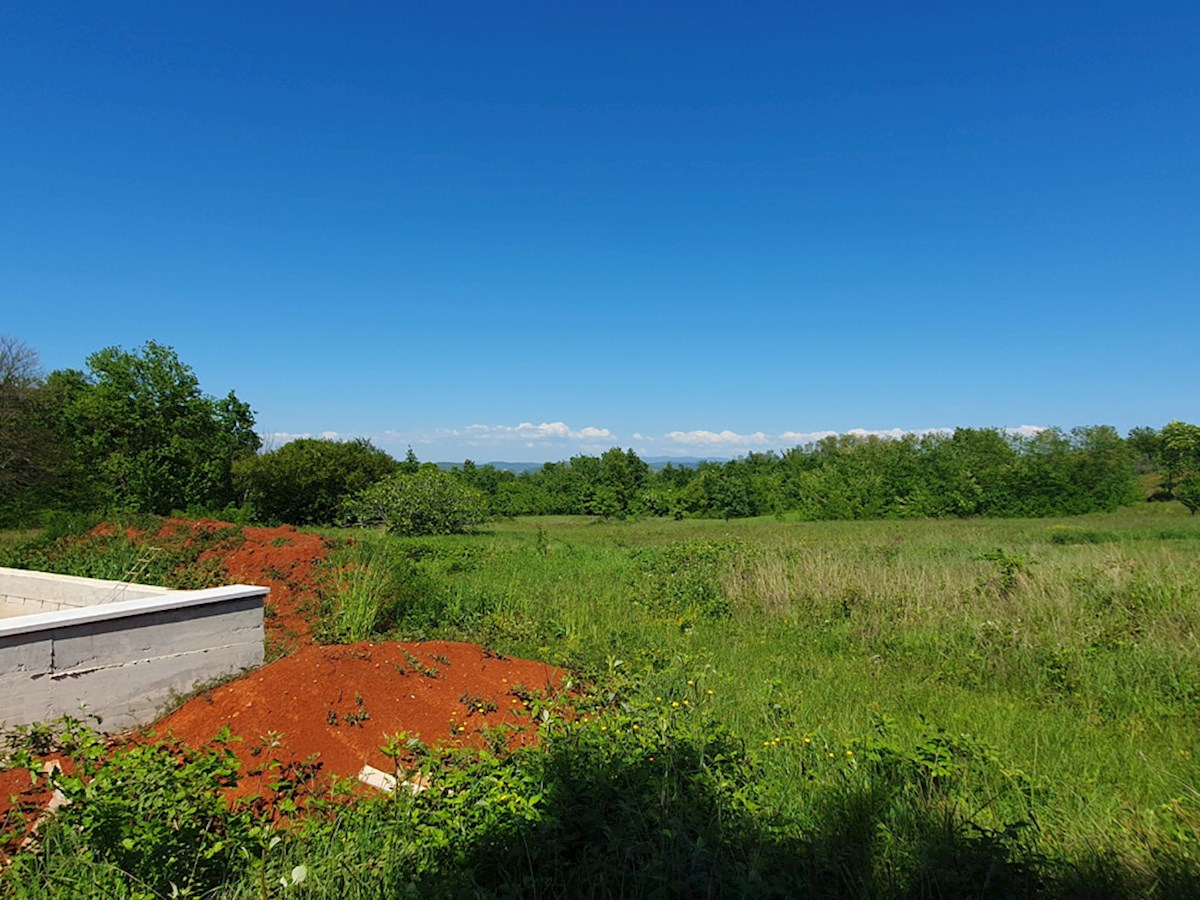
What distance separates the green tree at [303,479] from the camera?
25.9 meters

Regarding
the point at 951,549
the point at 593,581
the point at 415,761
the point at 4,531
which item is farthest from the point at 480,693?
the point at 951,549

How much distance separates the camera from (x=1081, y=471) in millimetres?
37188

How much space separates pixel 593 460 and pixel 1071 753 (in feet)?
152

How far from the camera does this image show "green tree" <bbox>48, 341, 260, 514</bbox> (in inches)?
797

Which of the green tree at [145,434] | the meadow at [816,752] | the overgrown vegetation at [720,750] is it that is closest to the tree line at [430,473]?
the green tree at [145,434]

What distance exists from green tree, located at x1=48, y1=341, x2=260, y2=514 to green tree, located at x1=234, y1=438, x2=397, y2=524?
3.41 m

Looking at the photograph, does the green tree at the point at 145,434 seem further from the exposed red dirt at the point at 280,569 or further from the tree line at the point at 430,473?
the exposed red dirt at the point at 280,569

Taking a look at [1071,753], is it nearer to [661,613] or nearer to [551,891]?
[551,891]

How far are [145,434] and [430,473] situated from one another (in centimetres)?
916

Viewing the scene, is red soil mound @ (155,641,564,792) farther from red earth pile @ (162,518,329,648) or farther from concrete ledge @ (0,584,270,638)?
red earth pile @ (162,518,329,648)

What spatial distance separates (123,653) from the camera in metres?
4.36

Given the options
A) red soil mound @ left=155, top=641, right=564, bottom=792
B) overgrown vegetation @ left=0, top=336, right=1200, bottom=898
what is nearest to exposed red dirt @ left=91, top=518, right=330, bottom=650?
overgrown vegetation @ left=0, top=336, right=1200, bottom=898

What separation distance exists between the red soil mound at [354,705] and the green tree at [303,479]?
72.0 feet

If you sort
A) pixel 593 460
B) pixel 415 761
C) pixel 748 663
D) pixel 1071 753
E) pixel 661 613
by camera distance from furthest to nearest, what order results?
pixel 593 460, pixel 661 613, pixel 748 663, pixel 1071 753, pixel 415 761
